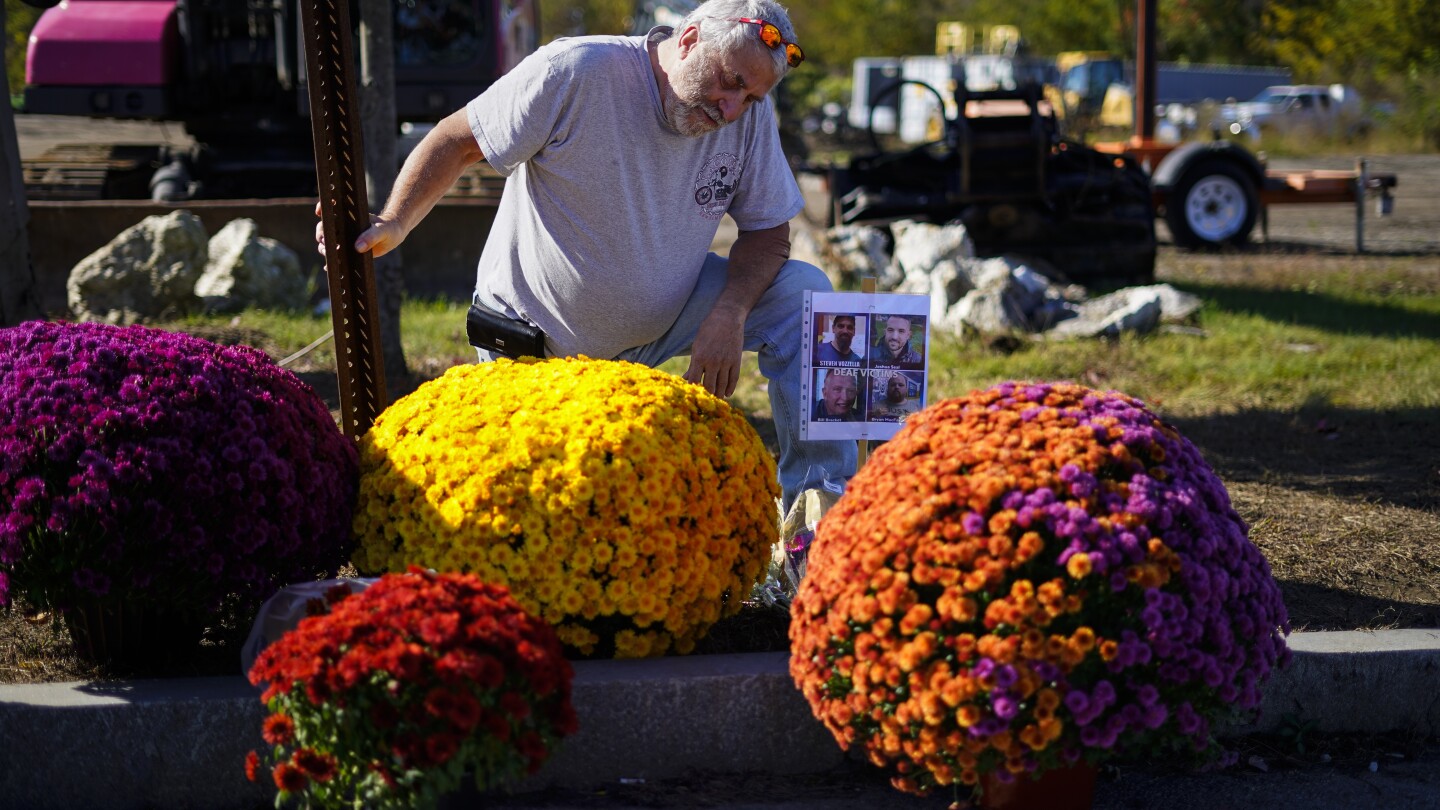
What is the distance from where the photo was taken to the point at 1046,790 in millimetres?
2625

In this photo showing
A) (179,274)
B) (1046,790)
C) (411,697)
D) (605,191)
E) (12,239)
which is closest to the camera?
(411,697)

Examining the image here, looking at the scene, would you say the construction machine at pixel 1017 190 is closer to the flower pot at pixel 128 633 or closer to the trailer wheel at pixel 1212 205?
the trailer wheel at pixel 1212 205

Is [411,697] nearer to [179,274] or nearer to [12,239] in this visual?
[12,239]

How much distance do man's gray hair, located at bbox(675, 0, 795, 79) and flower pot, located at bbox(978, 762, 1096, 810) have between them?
180 cm

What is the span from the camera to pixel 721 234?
1345cm

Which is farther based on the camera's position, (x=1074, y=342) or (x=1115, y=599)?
(x=1074, y=342)

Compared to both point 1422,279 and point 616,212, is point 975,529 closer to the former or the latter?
point 616,212

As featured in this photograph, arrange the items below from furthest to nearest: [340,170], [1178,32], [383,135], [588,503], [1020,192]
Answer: [1178,32], [1020,192], [383,135], [340,170], [588,503]

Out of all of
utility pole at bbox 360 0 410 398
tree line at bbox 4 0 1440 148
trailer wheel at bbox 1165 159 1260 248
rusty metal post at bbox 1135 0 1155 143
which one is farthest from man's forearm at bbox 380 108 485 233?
tree line at bbox 4 0 1440 148

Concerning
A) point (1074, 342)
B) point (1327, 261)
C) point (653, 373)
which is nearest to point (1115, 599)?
point (653, 373)

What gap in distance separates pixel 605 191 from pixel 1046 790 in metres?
1.93

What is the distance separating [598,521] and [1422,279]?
9.89 m

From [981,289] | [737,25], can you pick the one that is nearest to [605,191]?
[737,25]

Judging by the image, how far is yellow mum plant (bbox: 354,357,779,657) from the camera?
2951 millimetres
